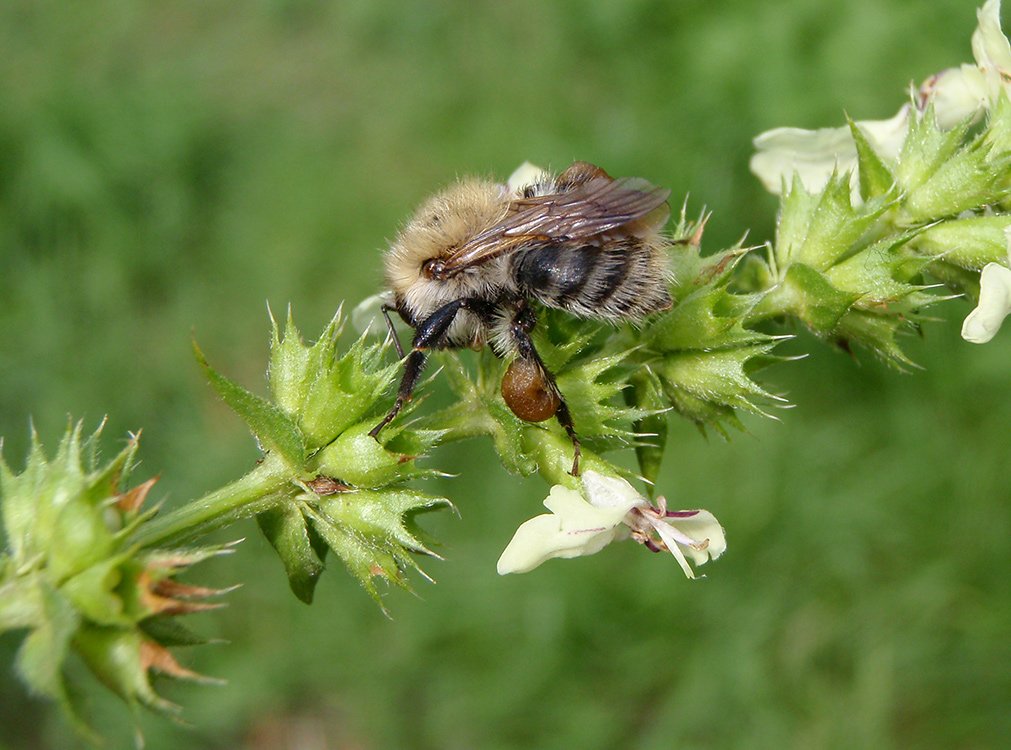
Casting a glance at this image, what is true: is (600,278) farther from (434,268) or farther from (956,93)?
(956,93)

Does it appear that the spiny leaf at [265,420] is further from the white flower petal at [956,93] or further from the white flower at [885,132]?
the white flower petal at [956,93]

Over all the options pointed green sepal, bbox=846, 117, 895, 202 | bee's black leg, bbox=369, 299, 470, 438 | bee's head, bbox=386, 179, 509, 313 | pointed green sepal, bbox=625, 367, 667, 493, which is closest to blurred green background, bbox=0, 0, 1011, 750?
bee's head, bbox=386, 179, 509, 313

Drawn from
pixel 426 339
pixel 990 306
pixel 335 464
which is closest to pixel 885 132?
pixel 990 306

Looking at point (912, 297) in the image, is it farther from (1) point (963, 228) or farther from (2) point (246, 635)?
(2) point (246, 635)

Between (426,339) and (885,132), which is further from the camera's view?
(885,132)

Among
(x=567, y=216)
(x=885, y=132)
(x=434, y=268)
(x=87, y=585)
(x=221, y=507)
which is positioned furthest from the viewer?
(x=885, y=132)

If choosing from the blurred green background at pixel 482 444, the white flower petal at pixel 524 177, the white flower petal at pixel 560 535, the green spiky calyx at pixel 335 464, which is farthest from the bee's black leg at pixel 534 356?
the blurred green background at pixel 482 444
